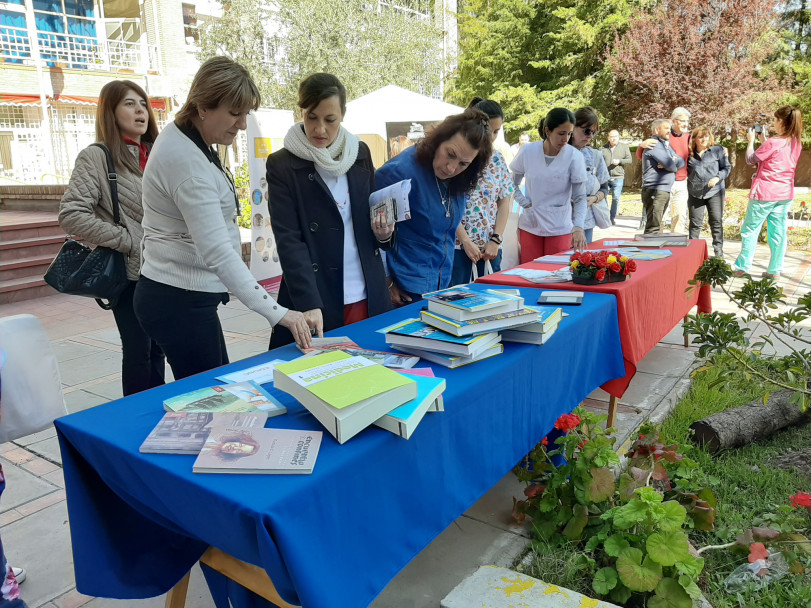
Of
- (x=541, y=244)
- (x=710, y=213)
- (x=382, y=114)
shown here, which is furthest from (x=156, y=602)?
(x=710, y=213)

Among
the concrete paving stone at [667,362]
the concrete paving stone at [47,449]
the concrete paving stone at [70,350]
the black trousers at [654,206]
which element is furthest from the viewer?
the black trousers at [654,206]

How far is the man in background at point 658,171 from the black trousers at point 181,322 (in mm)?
6133

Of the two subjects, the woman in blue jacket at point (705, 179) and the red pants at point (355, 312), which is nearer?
the red pants at point (355, 312)

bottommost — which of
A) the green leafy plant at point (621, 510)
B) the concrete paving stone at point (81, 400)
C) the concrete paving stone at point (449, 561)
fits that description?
the concrete paving stone at point (449, 561)

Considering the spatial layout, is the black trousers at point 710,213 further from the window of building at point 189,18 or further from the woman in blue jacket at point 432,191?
the window of building at point 189,18

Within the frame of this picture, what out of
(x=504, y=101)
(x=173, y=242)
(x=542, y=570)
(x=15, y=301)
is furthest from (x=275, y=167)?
(x=504, y=101)

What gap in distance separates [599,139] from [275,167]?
19.4 m

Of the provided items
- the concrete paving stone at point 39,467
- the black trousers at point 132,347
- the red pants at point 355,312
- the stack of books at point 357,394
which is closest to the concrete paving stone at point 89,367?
the concrete paving stone at point 39,467

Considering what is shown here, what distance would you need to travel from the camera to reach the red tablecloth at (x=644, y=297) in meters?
2.69

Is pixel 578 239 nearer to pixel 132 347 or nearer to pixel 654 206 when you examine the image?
pixel 132 347

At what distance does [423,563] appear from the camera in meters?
2.04

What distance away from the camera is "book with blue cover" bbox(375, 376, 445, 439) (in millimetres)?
1268

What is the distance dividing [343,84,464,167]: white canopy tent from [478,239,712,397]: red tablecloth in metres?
3.92

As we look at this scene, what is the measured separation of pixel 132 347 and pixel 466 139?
67.9 inches
